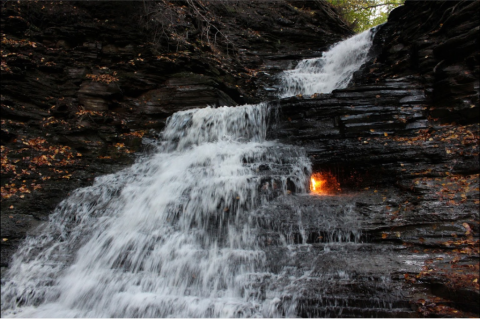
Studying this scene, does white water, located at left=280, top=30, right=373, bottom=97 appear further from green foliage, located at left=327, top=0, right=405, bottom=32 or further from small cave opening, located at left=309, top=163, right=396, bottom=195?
green foliage, located at left=327, top=0, right=405, bottom=32

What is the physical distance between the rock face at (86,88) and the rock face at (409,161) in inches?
143

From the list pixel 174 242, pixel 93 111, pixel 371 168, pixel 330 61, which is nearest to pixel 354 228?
pixel 371 168

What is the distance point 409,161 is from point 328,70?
5.97 m

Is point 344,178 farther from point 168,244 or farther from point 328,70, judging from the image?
point 328,70

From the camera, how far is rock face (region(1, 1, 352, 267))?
5520mm

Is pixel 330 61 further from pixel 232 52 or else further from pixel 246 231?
pixel 246 231

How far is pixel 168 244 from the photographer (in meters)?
4.02

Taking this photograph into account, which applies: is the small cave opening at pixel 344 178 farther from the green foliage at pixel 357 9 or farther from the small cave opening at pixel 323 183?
the green foliage at pixel 357 9

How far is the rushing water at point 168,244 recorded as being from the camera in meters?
3.28

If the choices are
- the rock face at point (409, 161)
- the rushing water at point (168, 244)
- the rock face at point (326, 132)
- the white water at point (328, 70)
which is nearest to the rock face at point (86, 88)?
the rock face at point (326, 132)

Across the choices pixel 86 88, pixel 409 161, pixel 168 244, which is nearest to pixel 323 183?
pixel 409 161

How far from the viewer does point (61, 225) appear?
4820 millimetres

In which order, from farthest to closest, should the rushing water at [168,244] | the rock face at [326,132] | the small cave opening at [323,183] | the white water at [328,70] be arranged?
the white water at [328,70] < the small cave opening at [323,183] < the rushing water at [168,244] < the rock face at [326,132]

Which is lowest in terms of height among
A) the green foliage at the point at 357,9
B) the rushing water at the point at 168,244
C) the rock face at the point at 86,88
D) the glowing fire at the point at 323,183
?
the rushing water at the point at 168,244
